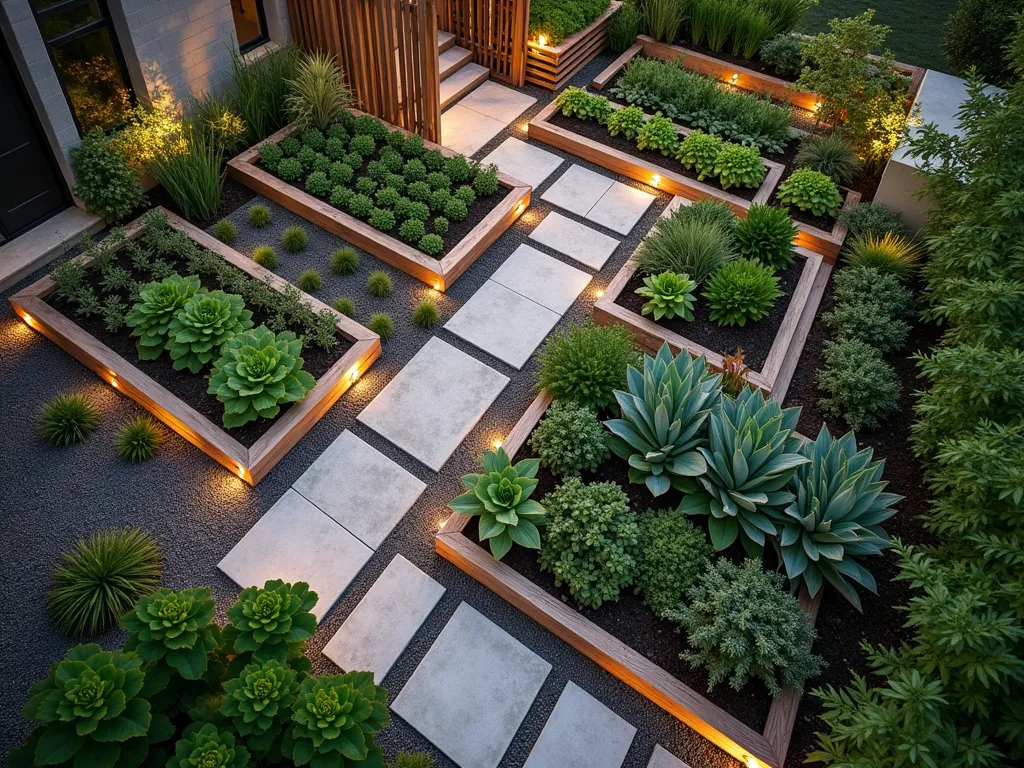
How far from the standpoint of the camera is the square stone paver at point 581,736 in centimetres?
364

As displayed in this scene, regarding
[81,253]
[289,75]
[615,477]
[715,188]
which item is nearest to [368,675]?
[615,477]

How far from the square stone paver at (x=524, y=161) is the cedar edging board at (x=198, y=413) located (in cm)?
270

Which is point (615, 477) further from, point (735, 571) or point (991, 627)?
point (991, 627)

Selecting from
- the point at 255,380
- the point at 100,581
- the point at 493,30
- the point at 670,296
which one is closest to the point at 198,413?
the point at 255,380

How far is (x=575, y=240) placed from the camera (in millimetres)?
6402

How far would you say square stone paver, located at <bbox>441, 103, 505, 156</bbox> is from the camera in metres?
7.23

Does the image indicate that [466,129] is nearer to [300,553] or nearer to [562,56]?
[562,56]

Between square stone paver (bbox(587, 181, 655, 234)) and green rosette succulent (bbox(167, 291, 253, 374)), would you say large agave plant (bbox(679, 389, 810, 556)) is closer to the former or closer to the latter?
square stone paver (bbox(587, 181, 655, 234))

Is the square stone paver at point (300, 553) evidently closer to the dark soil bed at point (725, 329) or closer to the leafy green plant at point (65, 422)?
the leafy green plant at point (65, 422)

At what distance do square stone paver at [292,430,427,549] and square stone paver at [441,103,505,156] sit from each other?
3.81 m

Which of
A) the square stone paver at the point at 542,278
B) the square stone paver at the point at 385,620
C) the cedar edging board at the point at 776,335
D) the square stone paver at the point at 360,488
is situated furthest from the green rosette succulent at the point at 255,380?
the cedar edging board at the point at 776,335

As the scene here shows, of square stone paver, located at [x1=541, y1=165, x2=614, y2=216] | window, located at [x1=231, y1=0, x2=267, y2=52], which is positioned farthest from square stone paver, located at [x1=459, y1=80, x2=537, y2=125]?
window, located at [x1=231, y1=0, x2=267, y2=52]

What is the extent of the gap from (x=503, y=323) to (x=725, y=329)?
6.02ft

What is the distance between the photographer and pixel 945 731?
2.93 meters
